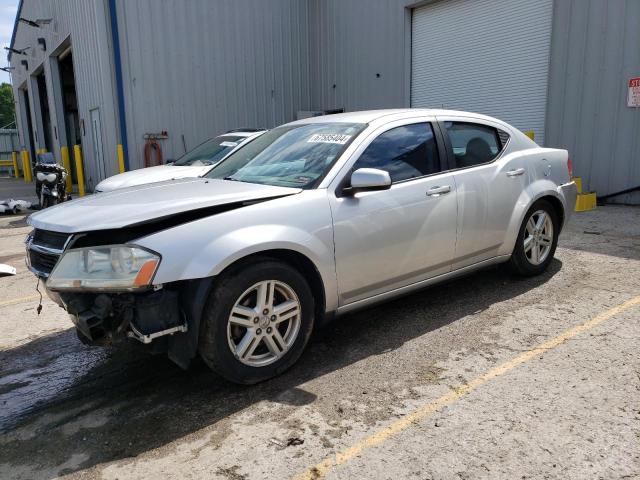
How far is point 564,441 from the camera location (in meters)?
2.62

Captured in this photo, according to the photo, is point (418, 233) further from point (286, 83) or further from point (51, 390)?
point (286, 83)

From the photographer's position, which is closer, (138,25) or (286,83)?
(138,25)

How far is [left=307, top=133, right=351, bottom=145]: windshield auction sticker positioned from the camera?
3.82 meters

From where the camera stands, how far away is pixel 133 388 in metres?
3.39

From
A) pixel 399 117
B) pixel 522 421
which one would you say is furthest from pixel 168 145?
pixel 522 421

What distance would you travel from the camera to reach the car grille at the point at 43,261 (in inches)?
126

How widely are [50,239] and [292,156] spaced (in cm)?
173

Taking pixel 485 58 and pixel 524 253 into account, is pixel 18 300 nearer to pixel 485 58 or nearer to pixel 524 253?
pixel 524 253

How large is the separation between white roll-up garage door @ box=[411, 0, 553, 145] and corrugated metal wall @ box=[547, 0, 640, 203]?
387mm

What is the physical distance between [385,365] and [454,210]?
4.51 feet

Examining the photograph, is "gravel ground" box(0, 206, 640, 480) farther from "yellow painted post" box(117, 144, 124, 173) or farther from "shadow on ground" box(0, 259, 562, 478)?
"yellow painted post" box(117, 144, 124, 173)

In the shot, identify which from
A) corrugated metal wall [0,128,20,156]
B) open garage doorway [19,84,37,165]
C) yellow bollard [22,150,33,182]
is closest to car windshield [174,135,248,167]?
yellow bollard [22,150,33,182]

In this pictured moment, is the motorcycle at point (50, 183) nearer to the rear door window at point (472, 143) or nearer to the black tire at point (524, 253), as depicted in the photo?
the rear door window at point (472, 143)

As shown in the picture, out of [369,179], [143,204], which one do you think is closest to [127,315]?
[143,204]
